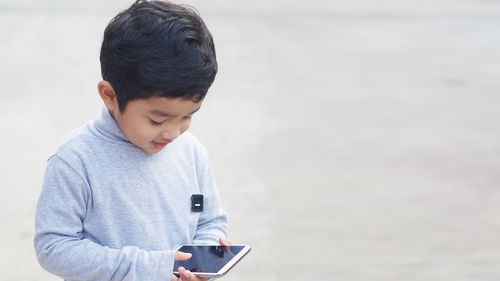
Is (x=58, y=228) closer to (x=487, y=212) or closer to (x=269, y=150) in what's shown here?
Answer: (x=487, y=212)

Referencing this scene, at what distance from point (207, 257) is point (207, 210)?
190mm

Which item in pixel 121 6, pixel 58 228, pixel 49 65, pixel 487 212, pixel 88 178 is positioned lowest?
pixel 58 228

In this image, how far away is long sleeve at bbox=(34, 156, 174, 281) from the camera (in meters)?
1.88

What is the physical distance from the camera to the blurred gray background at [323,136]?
4.39 m

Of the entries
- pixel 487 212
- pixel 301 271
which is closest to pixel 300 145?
pixel 487 212

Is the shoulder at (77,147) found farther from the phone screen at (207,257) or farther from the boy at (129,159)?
the phone screen at (207,257)

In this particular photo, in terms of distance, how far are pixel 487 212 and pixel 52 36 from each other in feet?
18.5

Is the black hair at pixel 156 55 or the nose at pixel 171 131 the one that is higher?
the black hair at pixel 156 55

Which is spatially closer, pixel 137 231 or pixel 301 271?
pixel 137 231

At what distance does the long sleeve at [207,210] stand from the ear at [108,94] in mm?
292

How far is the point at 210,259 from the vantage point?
2004 mm

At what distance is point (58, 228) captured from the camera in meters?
1.88

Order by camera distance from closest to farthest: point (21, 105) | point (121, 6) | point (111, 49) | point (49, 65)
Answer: point (111, 49)
point (21, 105)
point (49, 65)
point (121, 6)

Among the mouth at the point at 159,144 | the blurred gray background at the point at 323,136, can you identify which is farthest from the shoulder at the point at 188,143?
the blurred gray background at the point at 323,136
